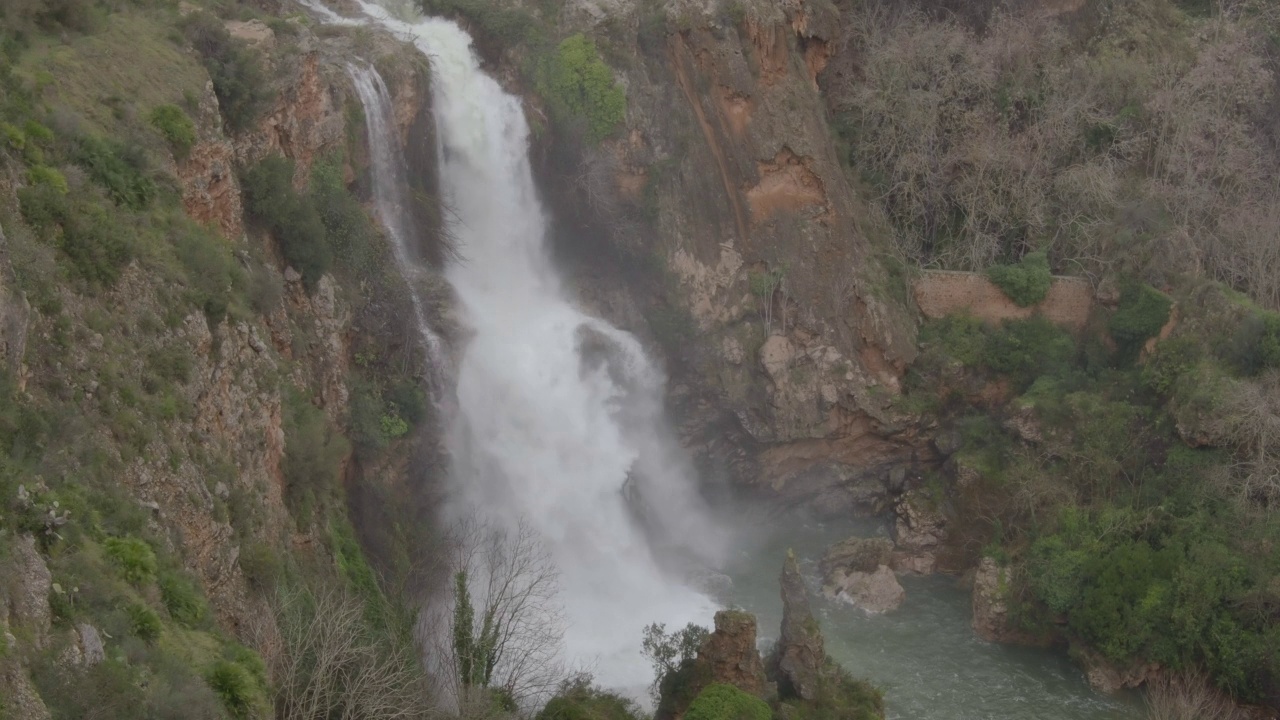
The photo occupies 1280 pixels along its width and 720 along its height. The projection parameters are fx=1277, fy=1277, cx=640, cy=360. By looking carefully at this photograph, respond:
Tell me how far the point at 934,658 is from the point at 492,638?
12879 millimetres

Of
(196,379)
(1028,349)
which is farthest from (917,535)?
(196,379)

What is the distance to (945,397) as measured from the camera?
121 feet

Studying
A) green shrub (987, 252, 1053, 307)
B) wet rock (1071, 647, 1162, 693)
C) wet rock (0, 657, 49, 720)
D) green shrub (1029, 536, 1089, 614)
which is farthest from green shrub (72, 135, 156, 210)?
green shrub (987, 252, 1053, 307)

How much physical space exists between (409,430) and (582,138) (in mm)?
11184

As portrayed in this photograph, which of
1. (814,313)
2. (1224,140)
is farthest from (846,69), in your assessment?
(1224,140)

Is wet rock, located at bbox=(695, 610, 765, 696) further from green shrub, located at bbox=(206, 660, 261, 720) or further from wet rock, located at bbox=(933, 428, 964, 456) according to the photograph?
wet rock, located at bbox=(933, 428, 964, 456)

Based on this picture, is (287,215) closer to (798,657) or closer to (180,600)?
(180,600)

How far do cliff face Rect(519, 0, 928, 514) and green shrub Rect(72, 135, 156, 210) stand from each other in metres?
16.2

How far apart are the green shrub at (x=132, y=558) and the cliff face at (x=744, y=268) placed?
21.3 metres

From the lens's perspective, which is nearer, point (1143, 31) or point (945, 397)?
point (945, 397)

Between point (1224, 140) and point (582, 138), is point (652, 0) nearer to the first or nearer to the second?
point (582, 138)


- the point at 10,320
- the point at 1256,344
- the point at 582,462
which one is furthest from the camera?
the point at 582,462

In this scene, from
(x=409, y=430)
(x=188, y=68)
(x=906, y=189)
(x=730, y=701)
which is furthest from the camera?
(x=906, y=189)

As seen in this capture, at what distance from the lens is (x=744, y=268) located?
3666cm
